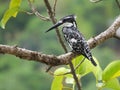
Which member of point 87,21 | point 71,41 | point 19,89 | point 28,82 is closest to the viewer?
point 71,41

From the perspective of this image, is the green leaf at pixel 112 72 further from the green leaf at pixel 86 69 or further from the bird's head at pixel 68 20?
the bird's head at pixel 68 20

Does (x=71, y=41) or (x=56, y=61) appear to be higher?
(x=56, y=61)

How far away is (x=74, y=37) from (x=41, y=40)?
38.9 feet

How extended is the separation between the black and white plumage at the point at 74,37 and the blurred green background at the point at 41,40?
7573 mm

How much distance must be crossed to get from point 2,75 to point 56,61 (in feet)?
34.2

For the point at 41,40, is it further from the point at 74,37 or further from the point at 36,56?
the point at 36,56

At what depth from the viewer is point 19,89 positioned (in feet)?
34.8

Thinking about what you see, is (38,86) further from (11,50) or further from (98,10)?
(11,50)

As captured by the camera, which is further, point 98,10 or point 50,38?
point 98,10

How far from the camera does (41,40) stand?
13.2m

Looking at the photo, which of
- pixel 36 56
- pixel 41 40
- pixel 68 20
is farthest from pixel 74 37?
pixel 41 40

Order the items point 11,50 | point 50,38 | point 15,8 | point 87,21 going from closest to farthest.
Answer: point 11,50 < point 15,8 < point 50,38 < point 87,21

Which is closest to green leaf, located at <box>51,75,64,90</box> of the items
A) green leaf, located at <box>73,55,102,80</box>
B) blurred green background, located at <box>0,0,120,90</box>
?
green leaf, located at <box>73,55,102,80</box>

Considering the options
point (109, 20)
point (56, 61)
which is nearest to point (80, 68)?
point (56, 61)
